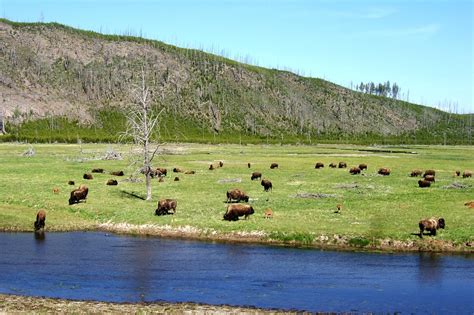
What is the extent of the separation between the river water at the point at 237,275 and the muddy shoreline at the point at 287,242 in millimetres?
1361

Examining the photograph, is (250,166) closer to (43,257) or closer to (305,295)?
(43,257)

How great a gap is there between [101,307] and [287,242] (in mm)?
17642

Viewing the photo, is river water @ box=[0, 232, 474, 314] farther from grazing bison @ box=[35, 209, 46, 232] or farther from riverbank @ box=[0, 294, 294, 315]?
grazing bison @ box=[35, 209, 46, 232]

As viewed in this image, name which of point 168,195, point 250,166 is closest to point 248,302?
point 168,195

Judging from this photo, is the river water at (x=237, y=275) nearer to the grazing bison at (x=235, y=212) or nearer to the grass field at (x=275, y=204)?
the grass field at (x=275, y=204)

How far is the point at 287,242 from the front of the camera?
38.2m

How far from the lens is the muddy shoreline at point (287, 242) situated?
1425 inches

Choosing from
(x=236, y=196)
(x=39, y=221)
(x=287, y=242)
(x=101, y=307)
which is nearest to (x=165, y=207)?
(x=236, y=196)

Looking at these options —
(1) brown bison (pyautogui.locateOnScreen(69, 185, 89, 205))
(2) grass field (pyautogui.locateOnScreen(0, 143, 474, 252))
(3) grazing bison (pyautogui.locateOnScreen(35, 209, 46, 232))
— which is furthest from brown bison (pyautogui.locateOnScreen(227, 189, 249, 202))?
(3) grazing bison (pyautogui.locateOnScreen(35, 209, 46, 232))

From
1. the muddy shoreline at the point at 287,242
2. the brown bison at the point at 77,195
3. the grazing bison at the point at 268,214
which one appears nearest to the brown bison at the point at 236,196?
the grazing bison at the point at 268,214

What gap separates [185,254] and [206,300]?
9.88 m

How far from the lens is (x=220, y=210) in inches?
1828

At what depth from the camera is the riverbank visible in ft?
73.6

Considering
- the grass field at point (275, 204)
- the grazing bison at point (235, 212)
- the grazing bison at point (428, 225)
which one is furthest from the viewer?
the grazing bison at point (235, 212)
